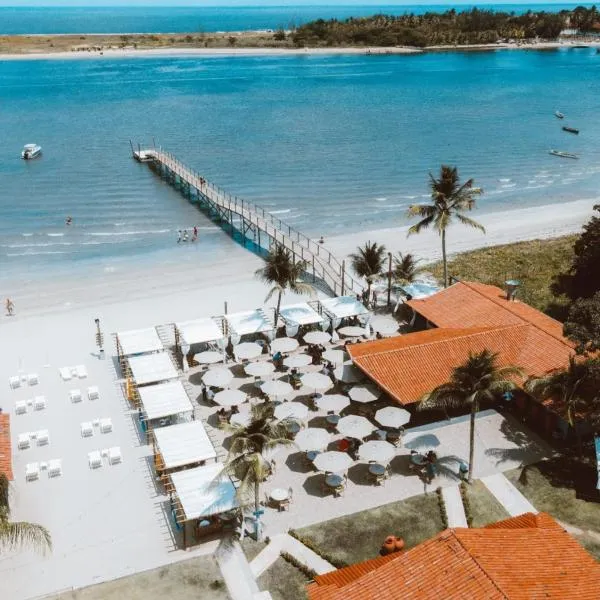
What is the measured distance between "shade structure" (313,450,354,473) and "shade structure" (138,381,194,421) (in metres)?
7.07

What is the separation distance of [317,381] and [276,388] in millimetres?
2077

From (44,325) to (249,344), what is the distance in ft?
48.0

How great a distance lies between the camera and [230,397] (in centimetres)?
3048

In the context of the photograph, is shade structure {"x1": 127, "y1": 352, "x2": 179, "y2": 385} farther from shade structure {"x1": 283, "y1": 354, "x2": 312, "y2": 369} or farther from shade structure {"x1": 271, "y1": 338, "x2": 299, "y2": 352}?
shade structure {"x1": 283, "y1": 354, "x2": 312, "y2": 369}

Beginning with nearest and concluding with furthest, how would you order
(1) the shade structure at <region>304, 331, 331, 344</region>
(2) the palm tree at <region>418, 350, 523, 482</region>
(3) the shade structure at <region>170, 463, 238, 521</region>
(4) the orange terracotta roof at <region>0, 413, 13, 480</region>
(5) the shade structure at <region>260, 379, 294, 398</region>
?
1. (3) the shade structure at <region>170, 463, 238, 521</region>
2. (4) the orange terracotta roof at <region>0, 413, 13, 480</region>
3. (2) the palm tree at <region>418, 350, 523, 482</region>
4. (5) the shade structure at <region>260, 379, 294, 398</region>
5. (1) the shade structure at <region>304, 331, 331, 344</region>

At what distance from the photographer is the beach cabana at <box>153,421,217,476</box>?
2627cm

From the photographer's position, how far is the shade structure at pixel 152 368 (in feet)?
105

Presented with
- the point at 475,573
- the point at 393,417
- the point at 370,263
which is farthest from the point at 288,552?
the point at 370,263

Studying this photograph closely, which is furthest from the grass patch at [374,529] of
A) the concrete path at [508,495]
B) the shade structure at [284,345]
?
the shade structure at [284,345]

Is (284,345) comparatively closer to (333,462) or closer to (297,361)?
(297,361)

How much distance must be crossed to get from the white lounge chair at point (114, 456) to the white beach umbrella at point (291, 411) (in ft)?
23.2

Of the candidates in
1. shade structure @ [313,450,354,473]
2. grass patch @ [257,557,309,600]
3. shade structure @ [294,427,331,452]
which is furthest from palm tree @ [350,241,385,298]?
grass patch @ [257,557,309,600]

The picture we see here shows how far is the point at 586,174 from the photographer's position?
3179 inches

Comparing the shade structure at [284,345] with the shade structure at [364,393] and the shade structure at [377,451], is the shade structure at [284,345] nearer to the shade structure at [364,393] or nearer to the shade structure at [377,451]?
the shade structure at [364,393]
